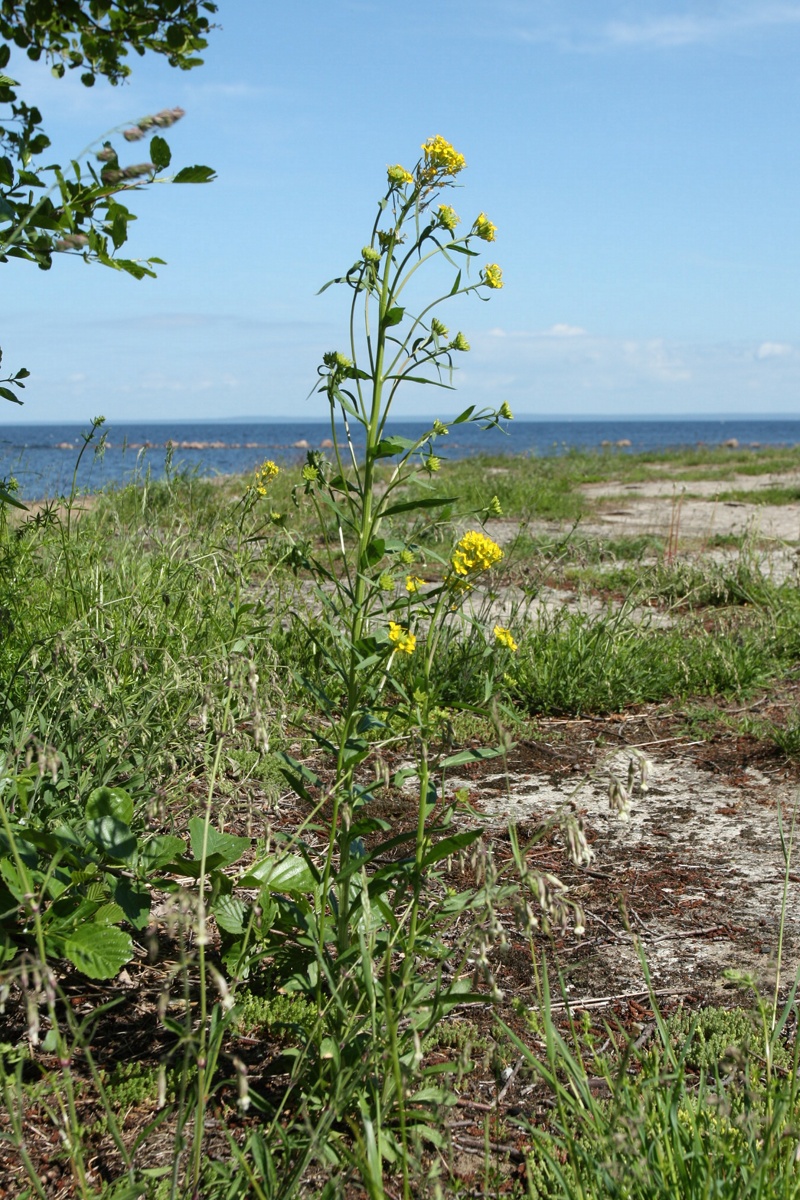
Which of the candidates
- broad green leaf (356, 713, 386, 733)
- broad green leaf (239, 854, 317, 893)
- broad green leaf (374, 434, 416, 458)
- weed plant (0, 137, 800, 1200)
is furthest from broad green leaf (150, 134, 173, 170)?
broad green leaf (239, 854, 317, 893)

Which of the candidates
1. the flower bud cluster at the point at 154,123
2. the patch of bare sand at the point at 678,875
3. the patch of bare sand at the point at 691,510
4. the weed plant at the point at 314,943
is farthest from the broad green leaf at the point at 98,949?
the patch of bare sand at the point at 691,510

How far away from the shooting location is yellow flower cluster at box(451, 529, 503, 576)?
5.97ft

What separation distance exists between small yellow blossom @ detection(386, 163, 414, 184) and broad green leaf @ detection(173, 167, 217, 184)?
14.5 inches

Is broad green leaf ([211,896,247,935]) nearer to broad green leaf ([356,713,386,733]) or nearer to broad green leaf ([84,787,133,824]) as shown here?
broad green leaf ([84,787,133,824])

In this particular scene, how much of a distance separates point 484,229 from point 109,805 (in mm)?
1419

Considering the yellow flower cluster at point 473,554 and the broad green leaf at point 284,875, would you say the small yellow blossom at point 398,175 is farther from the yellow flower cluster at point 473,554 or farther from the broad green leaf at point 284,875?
the broad green leaf at point 284,875

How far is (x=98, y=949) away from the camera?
187 cm

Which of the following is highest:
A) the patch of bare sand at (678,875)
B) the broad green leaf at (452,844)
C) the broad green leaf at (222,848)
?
the broad green leaf at (452,844)

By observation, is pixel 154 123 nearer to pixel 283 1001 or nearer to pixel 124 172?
pixel 124 172

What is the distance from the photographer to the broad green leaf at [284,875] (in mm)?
2008

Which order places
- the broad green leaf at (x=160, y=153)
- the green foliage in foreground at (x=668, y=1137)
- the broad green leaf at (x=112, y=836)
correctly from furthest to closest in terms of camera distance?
the broad green leaf at (x=160, y=153) < the broad green leaf at (x=112, y=836) < the green foliage in foreground at (x=668, y=1137)

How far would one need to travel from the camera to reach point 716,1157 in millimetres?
1433

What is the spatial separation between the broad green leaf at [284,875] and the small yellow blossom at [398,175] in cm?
140

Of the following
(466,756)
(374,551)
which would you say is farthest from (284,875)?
(374,551)
